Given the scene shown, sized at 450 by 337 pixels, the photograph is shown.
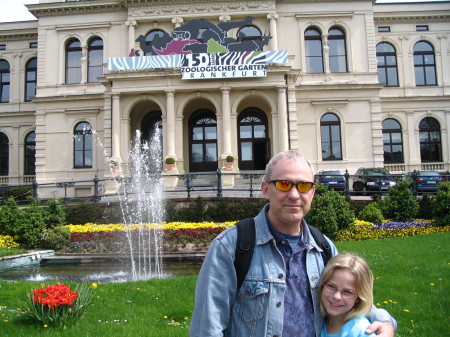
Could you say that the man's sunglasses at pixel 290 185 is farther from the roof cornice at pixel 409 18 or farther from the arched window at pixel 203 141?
the roof cornice at pixel 409 18

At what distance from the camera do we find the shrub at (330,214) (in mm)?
12828

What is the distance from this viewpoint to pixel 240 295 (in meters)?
2.35

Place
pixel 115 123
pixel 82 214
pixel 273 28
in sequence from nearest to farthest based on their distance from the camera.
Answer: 1. pixel 82 214
2. pixel 115 123
3. pixel 273 28

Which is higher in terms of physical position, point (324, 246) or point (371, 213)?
point (324, 246)

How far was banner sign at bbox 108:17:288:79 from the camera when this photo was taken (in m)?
25.3

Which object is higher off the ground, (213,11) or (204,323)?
(213,11)

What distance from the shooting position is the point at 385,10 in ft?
111

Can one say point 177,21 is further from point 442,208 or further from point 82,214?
point 442,208

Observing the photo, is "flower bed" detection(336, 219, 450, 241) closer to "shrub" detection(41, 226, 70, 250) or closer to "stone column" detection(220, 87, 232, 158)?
"shrub" detection(41, 226, 70, 250)

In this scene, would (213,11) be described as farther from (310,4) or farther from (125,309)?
(125,309)

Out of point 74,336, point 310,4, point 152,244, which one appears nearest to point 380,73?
point 310,4

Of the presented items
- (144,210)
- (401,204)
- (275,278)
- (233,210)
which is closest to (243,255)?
(275,278)

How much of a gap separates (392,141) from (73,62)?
88.6ft

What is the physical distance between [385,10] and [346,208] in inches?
1061
